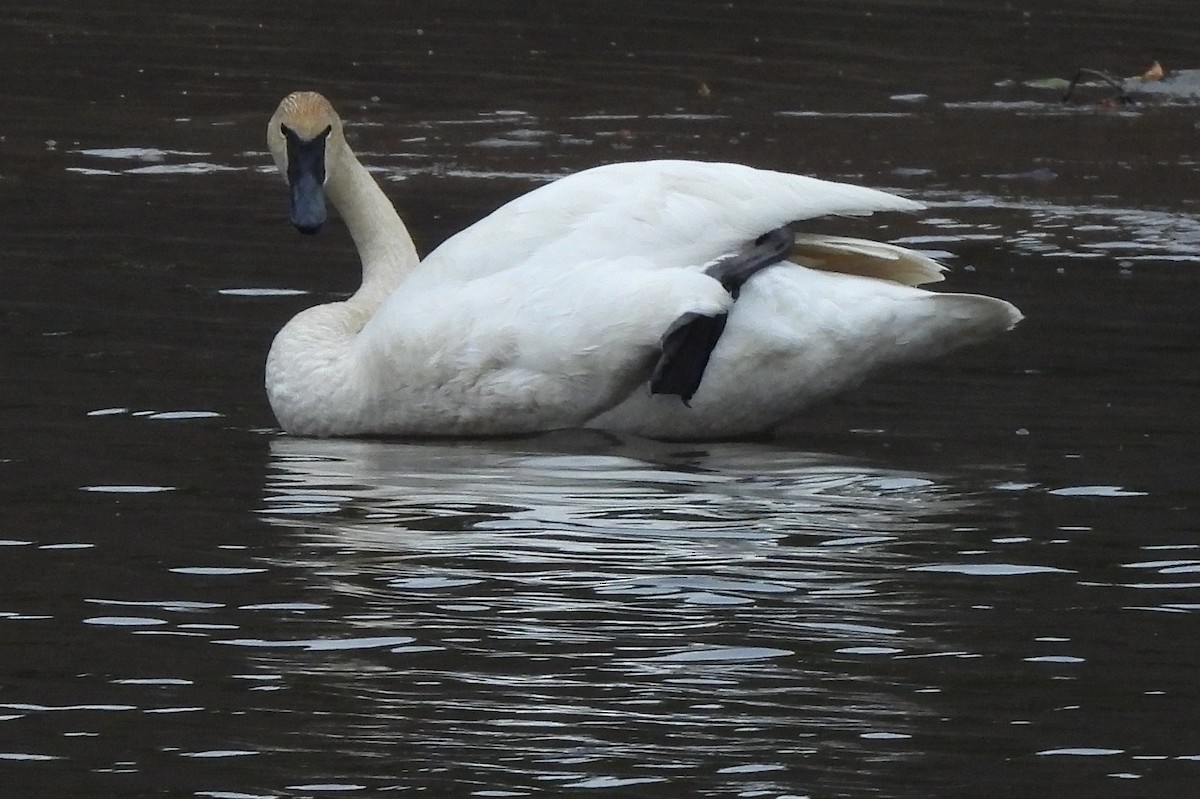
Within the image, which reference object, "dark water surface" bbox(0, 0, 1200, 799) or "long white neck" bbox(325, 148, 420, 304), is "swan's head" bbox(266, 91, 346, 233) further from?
"dark water surface" bbox(0, 0, 1200, 799)

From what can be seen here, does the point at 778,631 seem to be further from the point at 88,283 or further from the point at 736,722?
the point at 88,283

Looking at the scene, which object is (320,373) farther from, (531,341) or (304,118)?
(304,118)

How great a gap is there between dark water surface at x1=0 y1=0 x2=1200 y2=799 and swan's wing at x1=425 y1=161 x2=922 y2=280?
552 mm

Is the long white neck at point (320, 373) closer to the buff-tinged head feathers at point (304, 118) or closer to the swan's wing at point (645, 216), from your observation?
the swan's wing at point (645, 216)

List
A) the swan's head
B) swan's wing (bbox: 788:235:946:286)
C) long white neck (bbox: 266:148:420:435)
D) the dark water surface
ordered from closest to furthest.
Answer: the dark water surface → long white neck (bbox: 266:148:420:435) → swan's wing (bbox: 788:235:946:286) → the swan's head

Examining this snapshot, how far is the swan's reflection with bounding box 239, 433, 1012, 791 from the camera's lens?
4613 mm

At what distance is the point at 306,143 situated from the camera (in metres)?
8.51

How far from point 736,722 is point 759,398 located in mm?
2993

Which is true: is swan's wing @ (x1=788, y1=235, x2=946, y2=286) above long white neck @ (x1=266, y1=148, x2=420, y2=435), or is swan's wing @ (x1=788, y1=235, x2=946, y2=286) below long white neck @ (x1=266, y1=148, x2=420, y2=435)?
above

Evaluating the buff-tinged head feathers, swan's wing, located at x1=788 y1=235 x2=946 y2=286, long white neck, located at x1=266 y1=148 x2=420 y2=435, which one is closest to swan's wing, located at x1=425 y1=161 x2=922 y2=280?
swan's wing, located at x1=788 y1=235 x2=946 y2=286

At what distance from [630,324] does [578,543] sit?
1.42 m

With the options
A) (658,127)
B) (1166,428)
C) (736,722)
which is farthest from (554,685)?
(658,127)

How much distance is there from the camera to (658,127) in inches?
577

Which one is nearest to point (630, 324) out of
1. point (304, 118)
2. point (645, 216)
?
point (645, 216)
